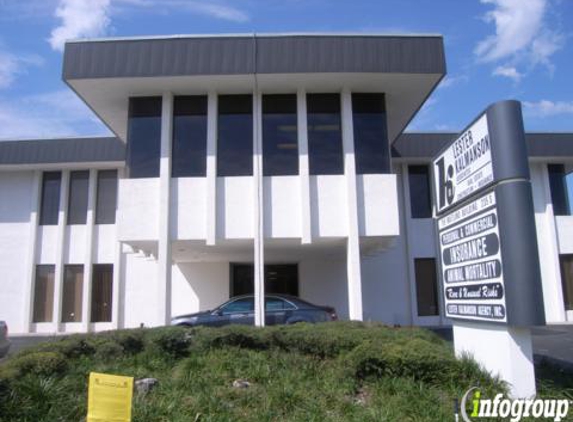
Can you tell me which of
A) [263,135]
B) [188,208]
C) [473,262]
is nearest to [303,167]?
[263,135]

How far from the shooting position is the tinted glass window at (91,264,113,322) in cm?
1828

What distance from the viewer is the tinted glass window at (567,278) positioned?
19.2 m

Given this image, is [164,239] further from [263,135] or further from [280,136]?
[280,136]

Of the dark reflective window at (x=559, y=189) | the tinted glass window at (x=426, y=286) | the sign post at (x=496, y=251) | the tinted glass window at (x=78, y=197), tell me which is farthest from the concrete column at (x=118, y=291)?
the dark reflective window at (x=559, y=189)

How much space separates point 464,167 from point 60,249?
16.0 meters

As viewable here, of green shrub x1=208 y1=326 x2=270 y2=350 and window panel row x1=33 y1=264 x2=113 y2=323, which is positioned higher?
window panel row x1=33 y1=264 x2=113 y2=323

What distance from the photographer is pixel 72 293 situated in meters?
18.5

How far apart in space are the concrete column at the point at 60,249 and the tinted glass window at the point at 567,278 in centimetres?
1911

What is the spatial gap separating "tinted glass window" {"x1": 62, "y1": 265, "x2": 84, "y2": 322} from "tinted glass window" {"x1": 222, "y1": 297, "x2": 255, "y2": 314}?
8.37 meters

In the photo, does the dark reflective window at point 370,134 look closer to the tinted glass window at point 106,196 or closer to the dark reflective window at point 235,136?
the dark reflective window at point 235,136

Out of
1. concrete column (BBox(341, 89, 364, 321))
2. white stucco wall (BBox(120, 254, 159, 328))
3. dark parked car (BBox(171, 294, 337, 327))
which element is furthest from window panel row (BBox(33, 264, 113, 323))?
concrete column (BBox(341, 89, 364, 321))

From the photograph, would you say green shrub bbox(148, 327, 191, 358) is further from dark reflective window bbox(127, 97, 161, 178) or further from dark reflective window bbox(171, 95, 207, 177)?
dark reflective window bbox(127, 97, 161, 178)

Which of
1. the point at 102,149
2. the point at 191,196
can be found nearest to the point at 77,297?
the point at 102,149

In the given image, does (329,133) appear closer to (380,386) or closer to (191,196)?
(191,196)
